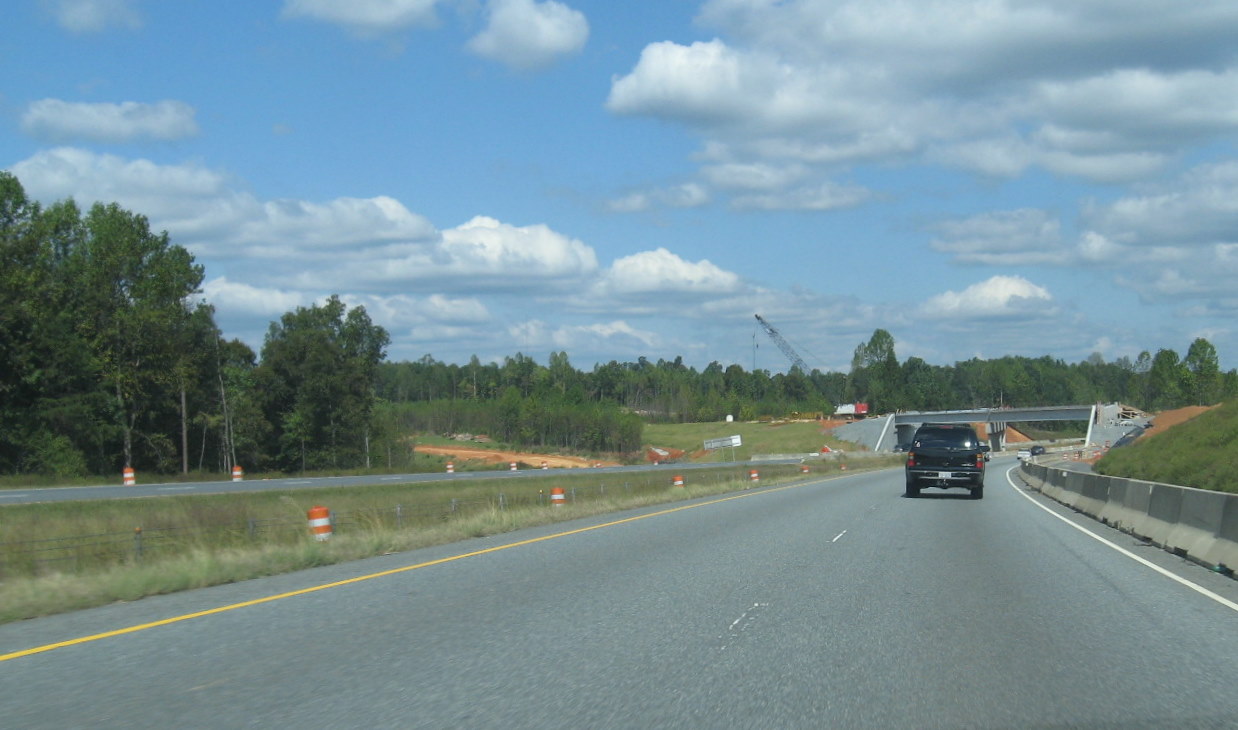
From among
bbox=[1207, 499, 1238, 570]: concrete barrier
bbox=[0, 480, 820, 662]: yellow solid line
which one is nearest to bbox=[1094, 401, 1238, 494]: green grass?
bbox=[1207, 499, 1238, 570]: concrete barrier

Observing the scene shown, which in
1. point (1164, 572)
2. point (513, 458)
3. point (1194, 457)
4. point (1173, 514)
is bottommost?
point (513, 458)

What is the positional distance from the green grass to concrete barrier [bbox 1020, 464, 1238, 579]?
4411mm

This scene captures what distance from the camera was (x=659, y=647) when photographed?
9391mm

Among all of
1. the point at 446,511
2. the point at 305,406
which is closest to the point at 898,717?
the point at 446,511

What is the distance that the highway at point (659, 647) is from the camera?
23.8 ft

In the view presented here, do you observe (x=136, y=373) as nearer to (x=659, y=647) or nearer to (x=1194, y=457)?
(x=1194, y=457)

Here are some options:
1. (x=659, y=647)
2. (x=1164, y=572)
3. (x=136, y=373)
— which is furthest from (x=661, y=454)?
(x=659, y=647)

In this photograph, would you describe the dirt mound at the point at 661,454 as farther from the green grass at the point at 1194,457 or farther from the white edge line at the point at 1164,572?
the white edge line at the point at 1164,572

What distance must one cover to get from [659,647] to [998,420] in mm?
141222

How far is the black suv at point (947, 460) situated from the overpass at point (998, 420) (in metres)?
97.9

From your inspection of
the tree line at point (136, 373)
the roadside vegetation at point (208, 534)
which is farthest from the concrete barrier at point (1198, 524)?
the tree line at point (136, 373)

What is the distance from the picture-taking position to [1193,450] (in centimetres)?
4181

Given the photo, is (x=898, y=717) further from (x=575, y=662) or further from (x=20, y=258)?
(x=20, y=258)

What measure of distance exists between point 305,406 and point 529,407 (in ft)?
244
